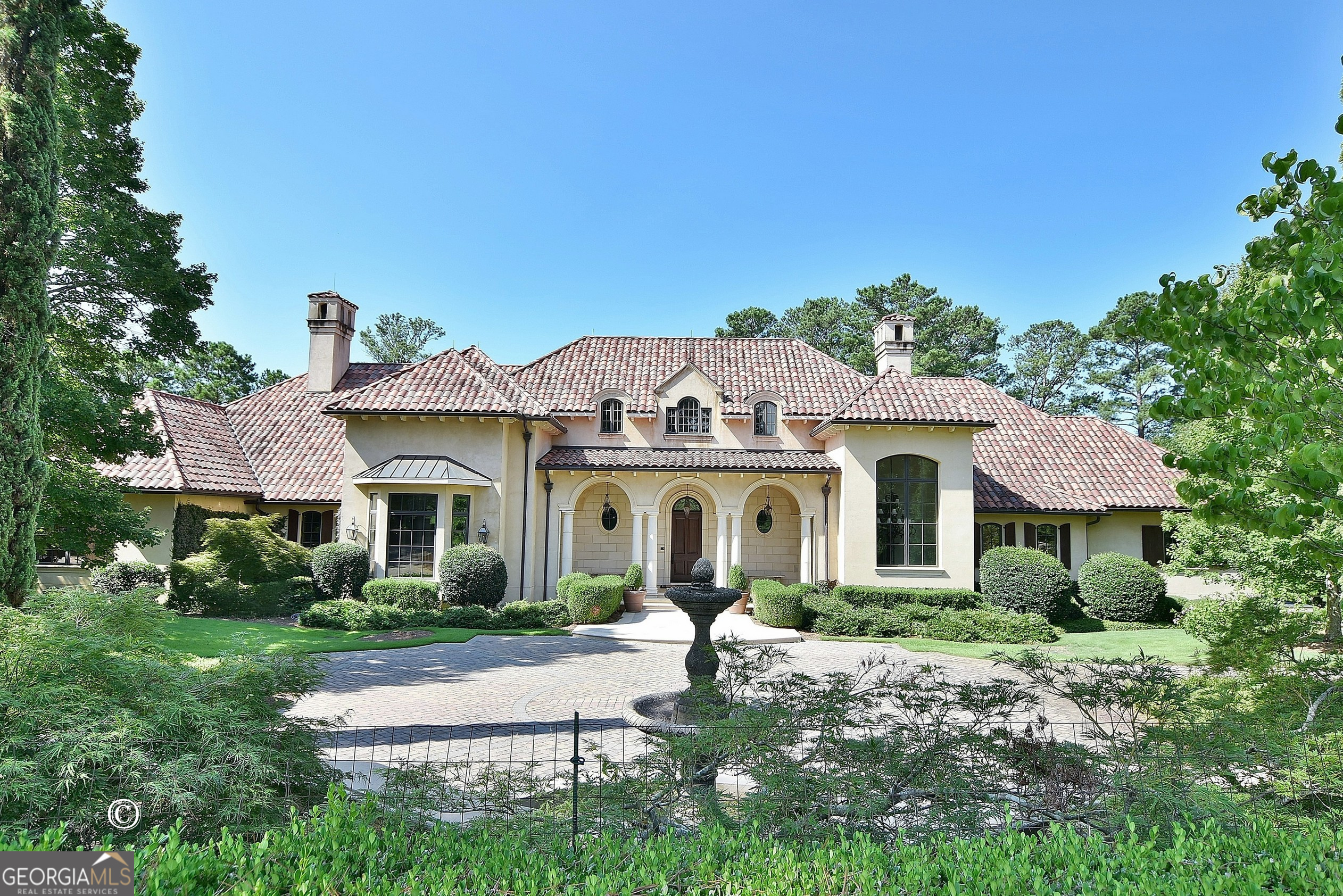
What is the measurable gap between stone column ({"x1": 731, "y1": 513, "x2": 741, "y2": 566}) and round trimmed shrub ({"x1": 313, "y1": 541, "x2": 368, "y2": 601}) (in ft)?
33.9

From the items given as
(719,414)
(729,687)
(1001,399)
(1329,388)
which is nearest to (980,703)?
(729,687)

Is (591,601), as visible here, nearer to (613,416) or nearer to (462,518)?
(462,518)

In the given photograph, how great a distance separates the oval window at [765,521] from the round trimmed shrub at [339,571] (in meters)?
12.1

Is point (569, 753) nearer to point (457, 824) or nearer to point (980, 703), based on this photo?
point (457, 824)

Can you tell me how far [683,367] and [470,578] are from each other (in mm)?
9696

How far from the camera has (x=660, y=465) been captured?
68.9 feet

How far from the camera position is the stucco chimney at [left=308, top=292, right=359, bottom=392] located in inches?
964

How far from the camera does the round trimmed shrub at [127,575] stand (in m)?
18.0

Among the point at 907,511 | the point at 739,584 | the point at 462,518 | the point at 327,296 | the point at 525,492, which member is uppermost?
the point at 327,296

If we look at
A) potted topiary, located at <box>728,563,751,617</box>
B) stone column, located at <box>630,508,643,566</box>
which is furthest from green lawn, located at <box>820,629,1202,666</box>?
stone column, located at <box>630,508,643,566</box>

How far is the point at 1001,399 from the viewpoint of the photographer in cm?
2652

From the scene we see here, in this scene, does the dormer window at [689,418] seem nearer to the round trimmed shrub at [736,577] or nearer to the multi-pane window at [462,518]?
the round trimmed shrub at [736,577]

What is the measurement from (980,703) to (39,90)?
1340 centimetres

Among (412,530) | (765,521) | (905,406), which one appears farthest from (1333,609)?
(412,530)
